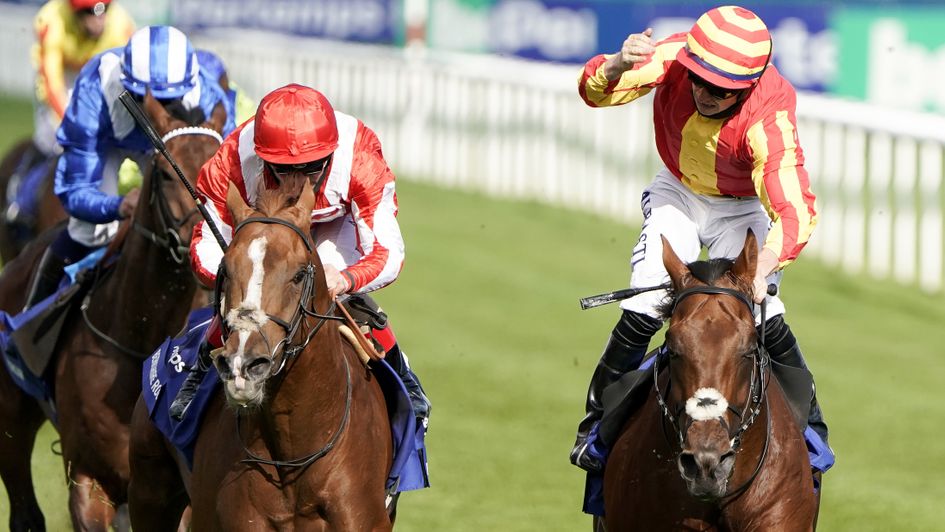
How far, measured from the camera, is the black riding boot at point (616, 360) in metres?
5.35

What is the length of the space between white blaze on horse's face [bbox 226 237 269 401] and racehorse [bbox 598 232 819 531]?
119 centimetres

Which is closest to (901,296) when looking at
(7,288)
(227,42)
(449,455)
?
(449,455)

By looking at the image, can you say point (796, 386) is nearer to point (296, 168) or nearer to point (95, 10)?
point (296, 168)

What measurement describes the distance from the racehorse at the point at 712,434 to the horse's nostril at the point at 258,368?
→ 117cm

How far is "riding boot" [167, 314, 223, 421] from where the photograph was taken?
4953 mm

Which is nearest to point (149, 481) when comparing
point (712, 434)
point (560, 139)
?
point (712, 434)

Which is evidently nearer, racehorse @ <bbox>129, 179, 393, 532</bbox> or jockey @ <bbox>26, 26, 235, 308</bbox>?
racehorse @ <bbox>129, 179, 393, 532</bbox>

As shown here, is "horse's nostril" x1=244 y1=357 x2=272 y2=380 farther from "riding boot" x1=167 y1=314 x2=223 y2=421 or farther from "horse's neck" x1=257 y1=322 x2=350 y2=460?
"riding boot" x1=167 y1=314 x2=223 y2=421

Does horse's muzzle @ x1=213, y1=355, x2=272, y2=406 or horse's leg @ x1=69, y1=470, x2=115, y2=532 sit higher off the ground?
horse's muzzle @ x1=213, y1=355, x2=272, y2=406

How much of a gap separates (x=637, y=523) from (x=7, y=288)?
3.54 m

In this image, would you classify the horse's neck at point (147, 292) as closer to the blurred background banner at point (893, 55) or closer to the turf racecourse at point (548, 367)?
the turf racecourse at point (548, 367)

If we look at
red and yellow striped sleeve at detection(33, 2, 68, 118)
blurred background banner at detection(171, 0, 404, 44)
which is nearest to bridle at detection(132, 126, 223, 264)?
red and yellow striped sleeve at detection(33, 2, 68, 118)

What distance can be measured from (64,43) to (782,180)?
6036mm

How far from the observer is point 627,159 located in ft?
46.2
